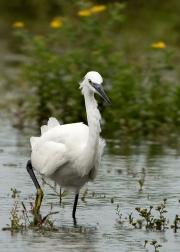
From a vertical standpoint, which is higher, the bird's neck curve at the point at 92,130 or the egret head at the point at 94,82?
the egret head at the point at 94,82

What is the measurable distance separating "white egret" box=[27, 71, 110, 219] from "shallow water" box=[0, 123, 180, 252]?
1.26 feet

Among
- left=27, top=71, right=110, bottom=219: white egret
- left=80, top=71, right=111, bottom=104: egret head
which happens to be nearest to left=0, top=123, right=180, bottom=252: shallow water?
left=27, top=71, right=110, bottom=219: white egret

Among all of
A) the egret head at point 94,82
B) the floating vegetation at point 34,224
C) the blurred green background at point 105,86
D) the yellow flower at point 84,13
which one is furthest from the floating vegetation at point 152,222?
the yellow flower at point 84,13

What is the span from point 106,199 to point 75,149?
1179mm

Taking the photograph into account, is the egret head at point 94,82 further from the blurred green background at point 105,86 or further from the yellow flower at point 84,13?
the yellow flower at point 84,13

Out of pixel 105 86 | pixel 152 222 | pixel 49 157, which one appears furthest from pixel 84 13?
pixel 152 222

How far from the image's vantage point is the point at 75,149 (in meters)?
7.70

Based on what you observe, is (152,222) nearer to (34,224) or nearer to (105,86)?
(34,224)

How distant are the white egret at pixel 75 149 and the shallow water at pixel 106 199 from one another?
0.38 meters

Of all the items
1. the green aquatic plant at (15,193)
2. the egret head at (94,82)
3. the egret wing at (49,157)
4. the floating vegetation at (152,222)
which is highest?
the egret head at (94,82)

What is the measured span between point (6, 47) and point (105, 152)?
36.0ft

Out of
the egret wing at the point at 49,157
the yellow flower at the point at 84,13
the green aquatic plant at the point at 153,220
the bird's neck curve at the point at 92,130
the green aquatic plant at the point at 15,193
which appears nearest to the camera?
the green aquatic plant at the point at 153,220

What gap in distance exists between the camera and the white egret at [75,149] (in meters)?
7.52

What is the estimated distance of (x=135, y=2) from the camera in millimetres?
29047
